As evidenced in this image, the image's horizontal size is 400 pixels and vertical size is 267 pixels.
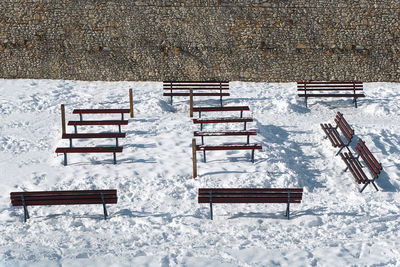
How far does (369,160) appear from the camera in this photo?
10.3m

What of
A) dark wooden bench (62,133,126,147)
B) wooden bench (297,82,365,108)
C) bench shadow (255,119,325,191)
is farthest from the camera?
wooden bench (297,82,365,108)

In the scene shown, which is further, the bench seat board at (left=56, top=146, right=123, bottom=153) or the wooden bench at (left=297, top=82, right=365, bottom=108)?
the wooden bench at (left=297, top=82, right=365, bottom=108)

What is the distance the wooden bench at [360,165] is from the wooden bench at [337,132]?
0.95 feet

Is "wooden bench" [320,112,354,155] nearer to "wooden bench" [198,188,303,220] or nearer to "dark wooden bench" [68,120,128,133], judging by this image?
"wooden bench" [198,188,303,220]

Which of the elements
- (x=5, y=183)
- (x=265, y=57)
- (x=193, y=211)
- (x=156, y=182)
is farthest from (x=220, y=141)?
(x=265, y=57)

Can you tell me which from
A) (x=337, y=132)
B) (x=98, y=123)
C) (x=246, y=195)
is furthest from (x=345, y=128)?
(x=98, y=123)

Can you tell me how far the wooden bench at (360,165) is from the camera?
9792 mm

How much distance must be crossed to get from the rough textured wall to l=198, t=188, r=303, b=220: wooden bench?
8.36 meters

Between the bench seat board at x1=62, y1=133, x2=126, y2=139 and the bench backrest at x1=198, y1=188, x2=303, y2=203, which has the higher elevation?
the bench seat board at x1=62, y1=133, x2=126, y2=139

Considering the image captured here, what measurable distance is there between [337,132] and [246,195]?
4.32 meters

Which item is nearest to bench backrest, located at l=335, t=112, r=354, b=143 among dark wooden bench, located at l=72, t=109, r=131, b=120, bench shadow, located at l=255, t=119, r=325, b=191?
bench shadow, located at l=255, t=119, r=325, b=191

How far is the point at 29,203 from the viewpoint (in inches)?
325

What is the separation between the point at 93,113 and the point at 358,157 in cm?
631

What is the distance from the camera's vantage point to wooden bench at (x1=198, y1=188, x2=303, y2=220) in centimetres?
844
